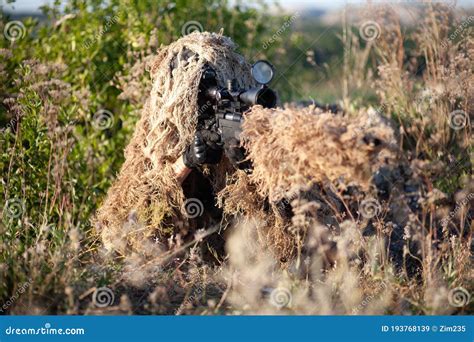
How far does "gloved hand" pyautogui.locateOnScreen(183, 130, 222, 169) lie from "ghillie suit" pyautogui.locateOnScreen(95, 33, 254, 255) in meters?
0.13

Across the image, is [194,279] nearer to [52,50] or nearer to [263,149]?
[263,149]

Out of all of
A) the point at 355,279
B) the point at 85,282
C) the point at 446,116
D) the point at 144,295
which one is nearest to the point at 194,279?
the point at 144,295

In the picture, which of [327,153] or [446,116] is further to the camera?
[446,116]

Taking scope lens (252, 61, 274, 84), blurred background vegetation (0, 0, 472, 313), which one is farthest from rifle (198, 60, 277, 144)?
blurred background vegetation (0, 0, 472, 313)

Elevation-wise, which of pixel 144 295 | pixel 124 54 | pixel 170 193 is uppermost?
pixel 124 54

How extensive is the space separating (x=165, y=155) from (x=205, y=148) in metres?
0.37

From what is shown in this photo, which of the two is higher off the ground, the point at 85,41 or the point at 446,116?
the point at 85,41

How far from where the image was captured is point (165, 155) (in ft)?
14.0

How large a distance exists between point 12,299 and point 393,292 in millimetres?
1970

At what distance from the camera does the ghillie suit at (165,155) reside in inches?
164

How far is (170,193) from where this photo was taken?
4.33 m

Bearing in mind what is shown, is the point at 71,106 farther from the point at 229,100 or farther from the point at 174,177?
the point at 229,100

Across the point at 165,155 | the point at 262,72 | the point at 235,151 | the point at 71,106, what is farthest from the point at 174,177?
the point at 71,106

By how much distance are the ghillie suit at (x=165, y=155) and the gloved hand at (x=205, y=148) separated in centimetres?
13
